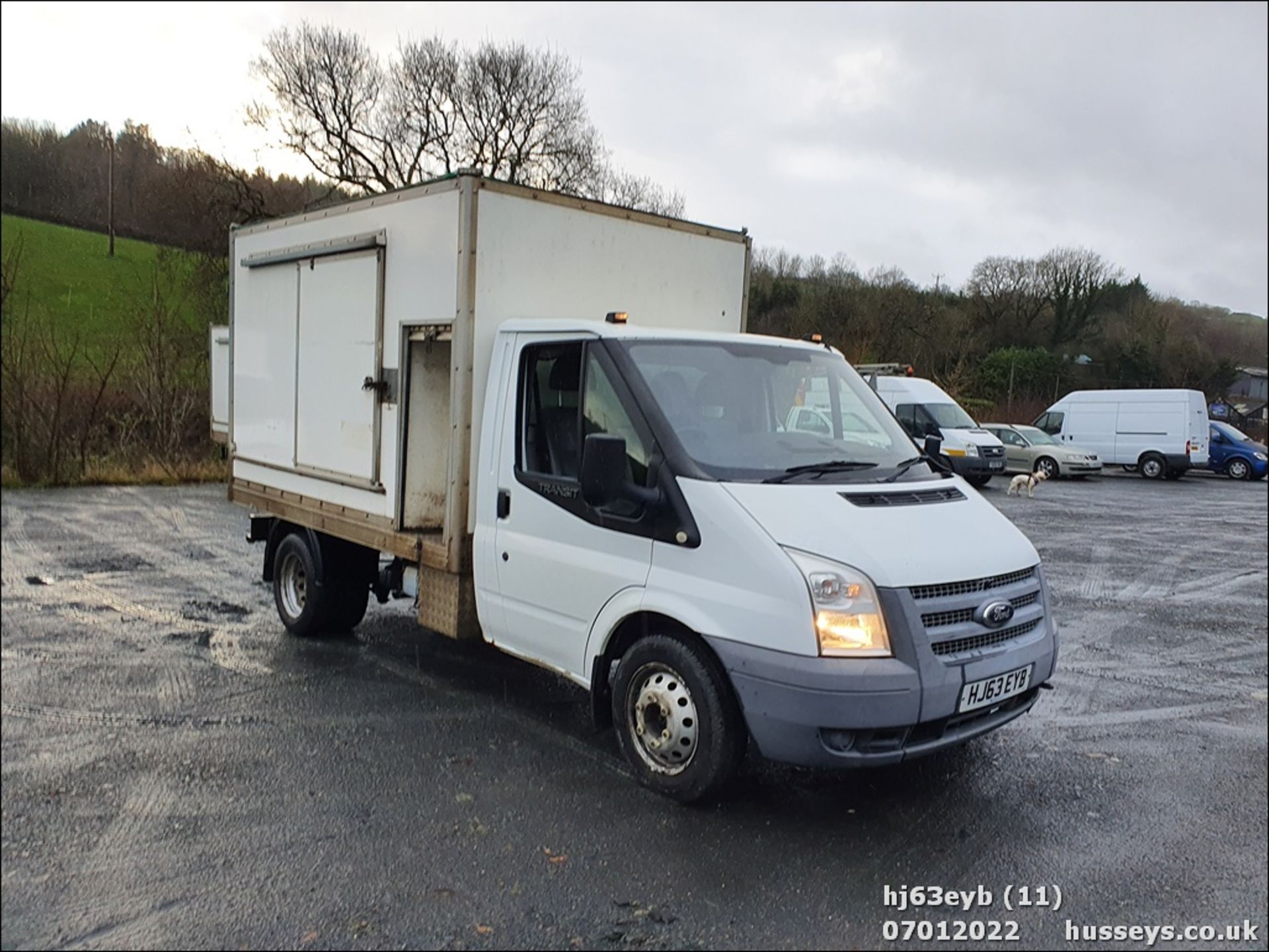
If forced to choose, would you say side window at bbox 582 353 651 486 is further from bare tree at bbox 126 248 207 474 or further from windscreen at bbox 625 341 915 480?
bare tree at bbox 126 248 207 474

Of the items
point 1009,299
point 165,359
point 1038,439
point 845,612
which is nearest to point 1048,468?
point 1038,439

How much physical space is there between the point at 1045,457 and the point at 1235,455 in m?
4.93

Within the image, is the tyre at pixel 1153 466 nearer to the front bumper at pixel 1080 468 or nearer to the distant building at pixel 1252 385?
the front bumper at pixel 1080 468

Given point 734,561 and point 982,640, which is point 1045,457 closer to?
point 982,640

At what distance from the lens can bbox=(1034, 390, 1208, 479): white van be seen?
8.88 m

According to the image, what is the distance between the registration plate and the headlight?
0.45 meters

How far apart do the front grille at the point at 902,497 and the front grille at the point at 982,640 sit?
64 centimetres

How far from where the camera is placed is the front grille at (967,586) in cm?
370

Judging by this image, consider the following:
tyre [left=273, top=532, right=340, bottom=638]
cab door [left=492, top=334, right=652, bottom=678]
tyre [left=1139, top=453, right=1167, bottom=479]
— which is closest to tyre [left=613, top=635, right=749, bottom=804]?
cab door [left=492, top=334, right=652, bottom=678]

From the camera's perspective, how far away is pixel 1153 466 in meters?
17.6

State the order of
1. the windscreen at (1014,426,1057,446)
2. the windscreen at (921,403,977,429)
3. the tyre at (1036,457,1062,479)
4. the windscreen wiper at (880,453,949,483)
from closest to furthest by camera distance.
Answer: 1. the windscreen wiper at (880,453,949,483)
2. the windscreen at (921,403,977,429)
3. the windscreen at (1014,426,1057,446)
4. the tyre at (1036,457,1062,479)

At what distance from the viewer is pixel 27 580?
5.13 ft

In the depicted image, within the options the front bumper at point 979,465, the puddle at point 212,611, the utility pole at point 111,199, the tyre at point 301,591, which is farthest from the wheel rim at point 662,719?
the front bumper at point 979,465

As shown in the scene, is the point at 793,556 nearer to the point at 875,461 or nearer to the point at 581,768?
the point at 875,461
